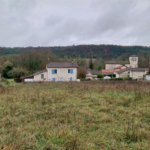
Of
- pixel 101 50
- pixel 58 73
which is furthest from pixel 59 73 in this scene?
pixel 101 50

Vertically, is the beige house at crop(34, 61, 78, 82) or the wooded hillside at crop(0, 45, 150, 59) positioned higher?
the wooded hillside at crop(0, 45, 150, 59)

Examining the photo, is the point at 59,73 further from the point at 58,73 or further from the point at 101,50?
the point at 101,50

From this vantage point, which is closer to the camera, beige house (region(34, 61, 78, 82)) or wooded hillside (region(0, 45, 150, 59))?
beige house (region(34, 61, 78, 82))

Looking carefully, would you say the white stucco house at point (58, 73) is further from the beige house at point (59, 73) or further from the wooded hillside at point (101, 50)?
the wooded hillside at point (101, 50)

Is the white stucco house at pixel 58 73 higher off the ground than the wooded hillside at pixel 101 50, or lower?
lower

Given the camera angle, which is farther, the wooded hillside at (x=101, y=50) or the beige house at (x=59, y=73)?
the wooded hillside at (x=101, y=50)

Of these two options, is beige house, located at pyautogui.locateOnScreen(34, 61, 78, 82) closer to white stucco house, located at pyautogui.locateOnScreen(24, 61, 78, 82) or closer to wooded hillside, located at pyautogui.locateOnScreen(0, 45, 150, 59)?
white stucco house, located at pyautogui.locateOnScreen(24, 61, 78, 82)

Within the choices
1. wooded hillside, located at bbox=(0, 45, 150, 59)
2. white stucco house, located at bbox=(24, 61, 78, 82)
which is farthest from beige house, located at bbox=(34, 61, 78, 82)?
wooded hillside, located at bbox=(0, 45, 150, 59)

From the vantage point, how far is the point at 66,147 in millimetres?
2545

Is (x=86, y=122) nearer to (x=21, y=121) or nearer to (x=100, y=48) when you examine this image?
(x=21, y=121)

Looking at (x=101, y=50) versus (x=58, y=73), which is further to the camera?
(x=101, y=50)

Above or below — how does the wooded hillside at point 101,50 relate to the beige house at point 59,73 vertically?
above

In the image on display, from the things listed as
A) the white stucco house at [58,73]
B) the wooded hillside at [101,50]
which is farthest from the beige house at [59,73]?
the wooded hillside at [101,50]

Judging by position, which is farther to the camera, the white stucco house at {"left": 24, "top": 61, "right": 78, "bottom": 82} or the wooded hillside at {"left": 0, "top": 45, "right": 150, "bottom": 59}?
the wooded hillside at {"left": 0, "top": 45, "right": 150, "bottom": 59}
